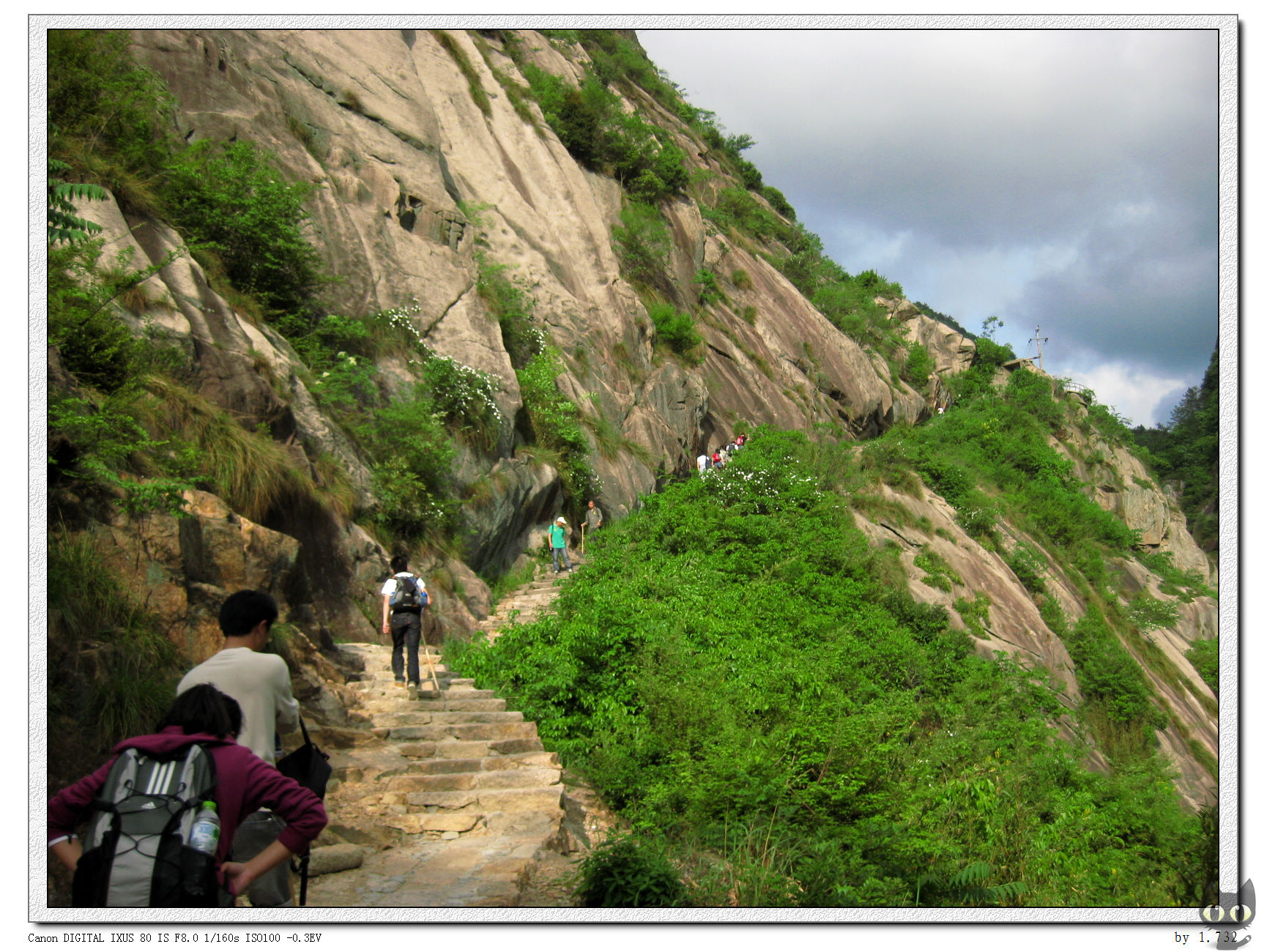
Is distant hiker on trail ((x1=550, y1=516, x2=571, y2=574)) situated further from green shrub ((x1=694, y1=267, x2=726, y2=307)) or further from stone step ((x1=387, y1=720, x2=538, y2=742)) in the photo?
green shrub ((x1=694, y1=267, x2=726, y2=307))

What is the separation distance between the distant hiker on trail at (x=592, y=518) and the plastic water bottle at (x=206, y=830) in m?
15.6

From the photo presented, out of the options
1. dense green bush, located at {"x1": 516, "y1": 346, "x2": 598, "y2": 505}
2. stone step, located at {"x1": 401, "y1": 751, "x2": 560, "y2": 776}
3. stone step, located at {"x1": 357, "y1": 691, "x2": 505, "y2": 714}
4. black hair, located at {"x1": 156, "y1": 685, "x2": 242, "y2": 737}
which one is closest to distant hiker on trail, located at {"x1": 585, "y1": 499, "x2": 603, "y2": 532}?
dense green bush, located at {"x1": 516, "y1": 346, "x2": 598, "y2": 505}

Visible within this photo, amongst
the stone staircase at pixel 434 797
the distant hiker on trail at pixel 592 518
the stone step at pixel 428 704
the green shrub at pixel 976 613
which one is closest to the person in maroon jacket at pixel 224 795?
the stone staircase at pixel 434 797

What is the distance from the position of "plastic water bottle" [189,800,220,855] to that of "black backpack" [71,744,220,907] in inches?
0.5

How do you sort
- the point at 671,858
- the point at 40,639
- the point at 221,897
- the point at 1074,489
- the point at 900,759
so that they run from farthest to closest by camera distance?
the point at 1074,489, the point at 900,759, the point at 671,858, the point at 40,639, the point at 221,897

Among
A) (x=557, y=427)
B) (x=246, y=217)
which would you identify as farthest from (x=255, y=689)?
(x=557, y=427)

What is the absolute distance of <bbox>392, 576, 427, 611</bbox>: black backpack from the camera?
8312 mm

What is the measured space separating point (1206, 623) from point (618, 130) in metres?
26.7

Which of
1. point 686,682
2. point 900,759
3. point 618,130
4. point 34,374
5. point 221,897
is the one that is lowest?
point 900,759

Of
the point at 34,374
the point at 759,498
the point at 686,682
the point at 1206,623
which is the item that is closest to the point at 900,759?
the point at 686,682

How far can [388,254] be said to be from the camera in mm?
15555

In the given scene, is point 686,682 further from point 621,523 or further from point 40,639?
point 621,523

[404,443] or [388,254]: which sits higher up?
[388,254]

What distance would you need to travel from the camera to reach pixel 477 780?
21.9 ft
